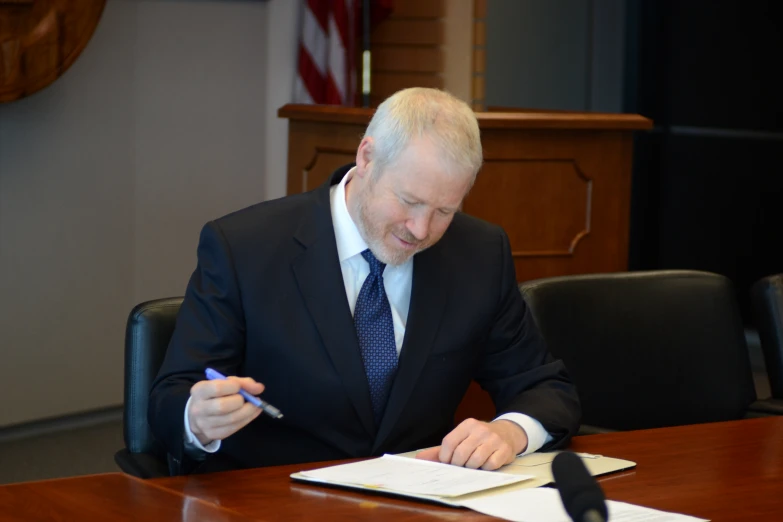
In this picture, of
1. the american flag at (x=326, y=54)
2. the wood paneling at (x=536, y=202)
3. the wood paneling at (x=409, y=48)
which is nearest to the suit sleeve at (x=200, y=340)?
the wood paneling at (x=536, y=202)

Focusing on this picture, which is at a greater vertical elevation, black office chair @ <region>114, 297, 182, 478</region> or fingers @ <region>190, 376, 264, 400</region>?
fingers @ <region>190, 376, 264, 400</region>

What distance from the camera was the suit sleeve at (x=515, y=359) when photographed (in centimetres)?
223

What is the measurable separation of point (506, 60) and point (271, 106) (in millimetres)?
2391

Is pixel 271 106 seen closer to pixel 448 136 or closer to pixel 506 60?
pixel 506 60

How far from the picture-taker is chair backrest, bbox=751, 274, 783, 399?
2.74 metres

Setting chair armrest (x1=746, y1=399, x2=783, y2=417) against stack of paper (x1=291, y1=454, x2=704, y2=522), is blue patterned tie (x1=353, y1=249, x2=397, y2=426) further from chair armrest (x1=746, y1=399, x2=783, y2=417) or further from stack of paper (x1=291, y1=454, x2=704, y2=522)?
chair armrest (x1=746, y1=399, x2=783, y2=417)

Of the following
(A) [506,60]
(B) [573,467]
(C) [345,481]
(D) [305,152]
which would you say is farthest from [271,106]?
(B) [573,467]

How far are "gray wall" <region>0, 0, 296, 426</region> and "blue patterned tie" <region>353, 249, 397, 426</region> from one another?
2.65 m

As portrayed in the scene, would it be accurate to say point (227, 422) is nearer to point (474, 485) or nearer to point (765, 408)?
point (474, 485)

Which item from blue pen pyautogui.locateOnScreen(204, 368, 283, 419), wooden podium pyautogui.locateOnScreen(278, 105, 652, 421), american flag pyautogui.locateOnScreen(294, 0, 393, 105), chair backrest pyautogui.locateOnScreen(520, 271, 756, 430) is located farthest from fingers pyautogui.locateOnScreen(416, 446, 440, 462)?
american flag pyautogui.locateOnScreen(294, 0, 393, 105)

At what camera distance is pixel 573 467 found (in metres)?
1.21

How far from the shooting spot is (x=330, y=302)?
207 centimetres

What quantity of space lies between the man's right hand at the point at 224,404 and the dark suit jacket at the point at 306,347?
0.78 feet

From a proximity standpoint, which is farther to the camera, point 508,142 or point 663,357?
point 508,142
